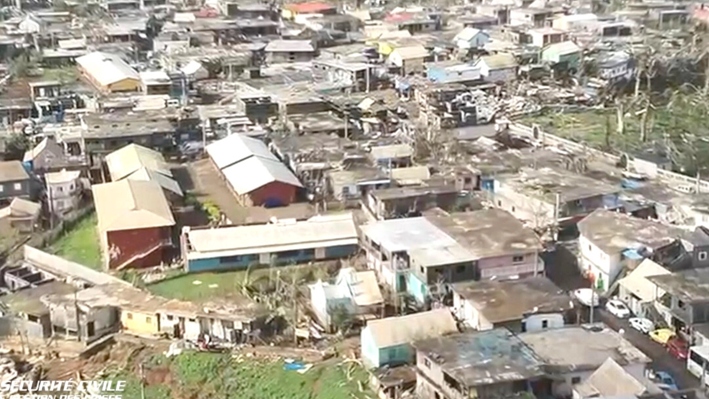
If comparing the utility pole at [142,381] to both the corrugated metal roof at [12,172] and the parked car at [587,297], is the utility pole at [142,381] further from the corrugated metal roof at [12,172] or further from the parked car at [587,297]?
the corrugated metal roof at [12,172]

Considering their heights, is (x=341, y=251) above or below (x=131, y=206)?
below

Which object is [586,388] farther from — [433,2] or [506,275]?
[433,2]

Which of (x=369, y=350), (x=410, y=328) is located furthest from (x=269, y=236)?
(x=410, y=328)

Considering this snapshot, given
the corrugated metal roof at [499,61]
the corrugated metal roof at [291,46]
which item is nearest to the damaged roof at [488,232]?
the corrugated metal roof at [499,61]

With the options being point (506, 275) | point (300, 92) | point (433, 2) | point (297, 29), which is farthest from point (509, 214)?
point (433, 2)

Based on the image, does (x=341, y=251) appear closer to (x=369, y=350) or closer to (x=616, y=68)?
(x=369, y=350)

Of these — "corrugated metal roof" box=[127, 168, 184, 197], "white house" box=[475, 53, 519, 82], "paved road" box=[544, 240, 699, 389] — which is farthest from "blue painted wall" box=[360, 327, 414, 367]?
"white house" box=[475, 53, 519, 82]
